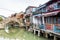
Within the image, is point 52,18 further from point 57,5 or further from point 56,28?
point 56,28

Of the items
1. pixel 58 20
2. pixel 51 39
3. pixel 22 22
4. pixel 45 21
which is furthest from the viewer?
pixel 22 22

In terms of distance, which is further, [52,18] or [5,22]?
[5,22]

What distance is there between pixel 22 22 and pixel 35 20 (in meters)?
16.0

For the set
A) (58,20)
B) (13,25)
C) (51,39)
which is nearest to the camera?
(58,20)

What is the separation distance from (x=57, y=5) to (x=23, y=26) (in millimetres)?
24494

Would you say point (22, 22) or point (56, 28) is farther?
point (22, 22)

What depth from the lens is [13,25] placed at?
52.9 m

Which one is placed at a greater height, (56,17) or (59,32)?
(56,17)

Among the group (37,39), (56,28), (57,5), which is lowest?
(37,39)

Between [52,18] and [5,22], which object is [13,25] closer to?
[5,22]

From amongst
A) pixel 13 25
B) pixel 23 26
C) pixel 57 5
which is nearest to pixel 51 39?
pixel 57 5

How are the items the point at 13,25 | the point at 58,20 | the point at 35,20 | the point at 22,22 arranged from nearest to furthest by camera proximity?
the point at 58,20, the point at 35,20, the point at 22,22, the point at 13,25

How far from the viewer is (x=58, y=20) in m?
20.1

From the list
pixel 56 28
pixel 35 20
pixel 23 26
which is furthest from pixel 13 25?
pixel 56 28
